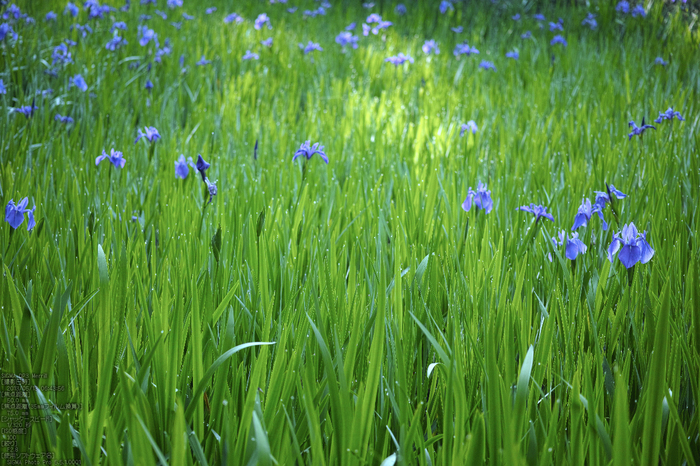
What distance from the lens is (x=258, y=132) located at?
238cm

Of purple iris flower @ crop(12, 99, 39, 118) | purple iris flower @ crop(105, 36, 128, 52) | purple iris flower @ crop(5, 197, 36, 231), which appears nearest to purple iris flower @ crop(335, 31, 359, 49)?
purple iris flower @ crop(105, 36, 128, 52)

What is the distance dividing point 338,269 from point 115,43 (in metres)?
3.17

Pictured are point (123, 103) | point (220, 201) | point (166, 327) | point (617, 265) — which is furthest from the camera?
point (123, 103)

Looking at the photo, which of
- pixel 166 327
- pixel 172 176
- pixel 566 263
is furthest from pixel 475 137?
pixel 166 327

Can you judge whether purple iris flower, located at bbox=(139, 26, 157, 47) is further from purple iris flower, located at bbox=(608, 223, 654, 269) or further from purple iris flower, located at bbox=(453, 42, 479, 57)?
purple iris flower, located at bbox=(608, 223, 654, 269)

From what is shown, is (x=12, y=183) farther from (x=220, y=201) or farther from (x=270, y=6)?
(x=270, y=6)

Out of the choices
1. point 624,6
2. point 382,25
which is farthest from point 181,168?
point 624,6

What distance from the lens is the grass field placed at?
0.67 m

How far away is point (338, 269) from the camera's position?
1066mm

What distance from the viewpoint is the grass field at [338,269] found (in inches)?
26.5

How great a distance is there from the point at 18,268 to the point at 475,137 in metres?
2.00

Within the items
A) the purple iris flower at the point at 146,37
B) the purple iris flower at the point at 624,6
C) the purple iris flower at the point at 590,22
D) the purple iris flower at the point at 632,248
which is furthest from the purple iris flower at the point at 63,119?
the purple iris flower at the point at 624,6

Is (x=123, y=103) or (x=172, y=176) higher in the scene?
(x=123, y=103)

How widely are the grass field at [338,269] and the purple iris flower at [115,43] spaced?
53 mm
